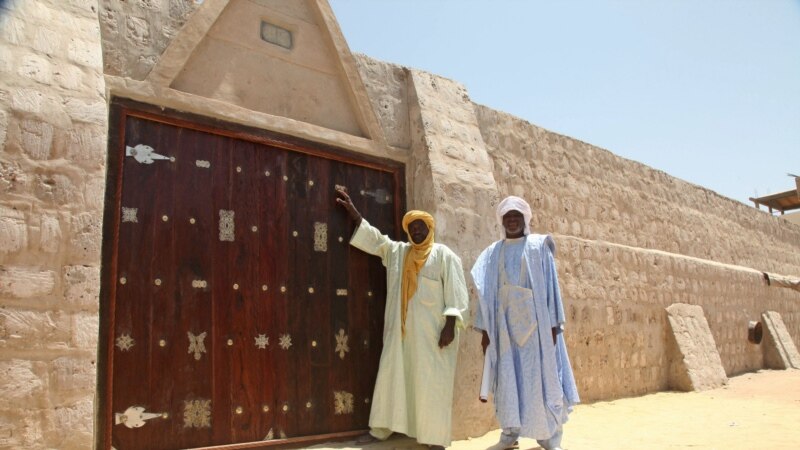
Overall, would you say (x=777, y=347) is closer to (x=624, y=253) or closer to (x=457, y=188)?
(x=624, y=253)

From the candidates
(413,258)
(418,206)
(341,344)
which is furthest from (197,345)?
(418,206)

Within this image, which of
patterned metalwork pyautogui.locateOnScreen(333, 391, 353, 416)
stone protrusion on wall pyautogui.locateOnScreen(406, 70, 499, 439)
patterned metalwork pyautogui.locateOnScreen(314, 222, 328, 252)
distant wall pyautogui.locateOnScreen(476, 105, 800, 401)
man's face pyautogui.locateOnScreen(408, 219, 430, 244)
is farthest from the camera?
distant wall pyautogui.locateOnScreen(476, 105, 800, 401)

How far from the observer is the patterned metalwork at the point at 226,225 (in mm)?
3934

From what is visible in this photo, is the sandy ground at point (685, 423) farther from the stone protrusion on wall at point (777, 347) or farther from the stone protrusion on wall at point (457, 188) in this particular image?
the stone protrusion on wall at point (777, 347)

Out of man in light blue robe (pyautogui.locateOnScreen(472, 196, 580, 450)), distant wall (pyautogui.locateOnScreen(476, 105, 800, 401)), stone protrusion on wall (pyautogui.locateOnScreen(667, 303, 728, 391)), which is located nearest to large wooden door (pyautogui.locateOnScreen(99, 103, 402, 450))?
man in light blue robe (pyautogui.locateOnScreen(472, 196, 580, 450))

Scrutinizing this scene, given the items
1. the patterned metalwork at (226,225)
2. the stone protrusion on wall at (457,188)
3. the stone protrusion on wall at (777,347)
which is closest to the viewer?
the patterned metalwork at (226,225)

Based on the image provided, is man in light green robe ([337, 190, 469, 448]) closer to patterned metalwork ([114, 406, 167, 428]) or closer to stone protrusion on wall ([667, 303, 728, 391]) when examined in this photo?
patterned metalwork ([114, 406, 167, 428])

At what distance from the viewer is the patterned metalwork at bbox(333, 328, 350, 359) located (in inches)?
172

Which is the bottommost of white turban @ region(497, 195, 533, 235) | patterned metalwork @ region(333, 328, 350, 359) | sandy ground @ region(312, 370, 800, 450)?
sandy ground @ region(312, 370, 800, 450)

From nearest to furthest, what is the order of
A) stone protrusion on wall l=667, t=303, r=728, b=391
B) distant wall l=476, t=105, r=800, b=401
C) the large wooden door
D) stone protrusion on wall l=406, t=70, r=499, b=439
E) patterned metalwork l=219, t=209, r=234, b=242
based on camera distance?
the large wooden door
patterned metalwork l=219, t=209, r=234, b=242
stone protrusion on wall l=406, t=70, r=499, b=439
distant wall l=476, t=105, r=800, b=401
stone protrusion on wall l=667, t=303, r=728, b=391

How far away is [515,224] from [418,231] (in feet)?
2.21

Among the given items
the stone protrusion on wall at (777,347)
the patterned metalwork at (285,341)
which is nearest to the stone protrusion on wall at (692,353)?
the stone protrusion on wall at (777,347)

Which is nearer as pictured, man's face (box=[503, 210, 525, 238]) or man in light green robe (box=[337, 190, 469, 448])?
man in light green robe (box=[337, 190, 469, 448])

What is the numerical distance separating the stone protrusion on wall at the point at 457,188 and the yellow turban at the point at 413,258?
10.4 inches
